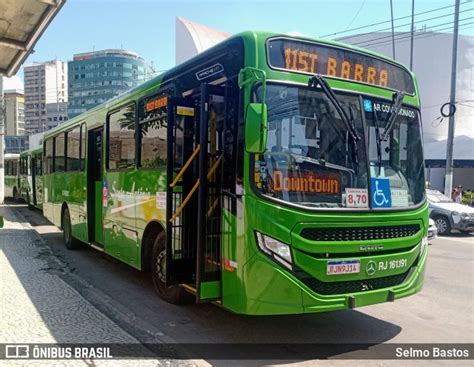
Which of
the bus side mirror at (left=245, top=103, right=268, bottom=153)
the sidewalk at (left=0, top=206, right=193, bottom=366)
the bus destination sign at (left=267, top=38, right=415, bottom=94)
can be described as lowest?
the sidewalk at (left=0, top=206, right=193, bottom=366)

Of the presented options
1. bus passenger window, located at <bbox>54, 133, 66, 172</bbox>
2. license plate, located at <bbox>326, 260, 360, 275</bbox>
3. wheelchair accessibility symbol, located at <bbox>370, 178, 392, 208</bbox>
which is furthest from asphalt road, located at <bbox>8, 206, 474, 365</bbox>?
bus passenger window, located at <bbox>54, 133, 66, 172</bbox>

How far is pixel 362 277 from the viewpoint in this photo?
15.2 feet

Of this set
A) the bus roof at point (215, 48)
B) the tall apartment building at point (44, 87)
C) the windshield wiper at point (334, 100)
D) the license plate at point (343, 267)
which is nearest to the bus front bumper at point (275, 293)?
the license plate at point (343, 267)

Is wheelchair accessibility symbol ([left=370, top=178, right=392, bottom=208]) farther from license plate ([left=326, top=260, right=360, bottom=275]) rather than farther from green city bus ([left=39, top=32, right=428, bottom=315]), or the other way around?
license plate ([left=326, top=260, right=360, bottom=275])

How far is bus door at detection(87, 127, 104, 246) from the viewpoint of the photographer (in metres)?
9.17

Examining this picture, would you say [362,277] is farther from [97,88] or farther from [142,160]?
[97,88]

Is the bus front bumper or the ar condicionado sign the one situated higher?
the ar condicionado sign

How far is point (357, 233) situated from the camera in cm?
461

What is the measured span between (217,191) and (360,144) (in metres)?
1.60

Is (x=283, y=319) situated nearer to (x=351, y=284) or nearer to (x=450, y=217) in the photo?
(x=351, y=284)

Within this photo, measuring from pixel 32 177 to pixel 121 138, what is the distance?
15.3 meters

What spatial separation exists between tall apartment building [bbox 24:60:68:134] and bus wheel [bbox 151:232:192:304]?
43.8 m

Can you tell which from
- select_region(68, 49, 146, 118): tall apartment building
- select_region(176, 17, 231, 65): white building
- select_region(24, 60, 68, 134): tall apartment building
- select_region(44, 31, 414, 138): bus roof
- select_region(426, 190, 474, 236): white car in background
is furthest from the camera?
select_region(24, 60, 68, 134): tall apartment building

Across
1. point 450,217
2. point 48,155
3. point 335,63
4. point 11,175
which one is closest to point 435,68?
point 450,217
